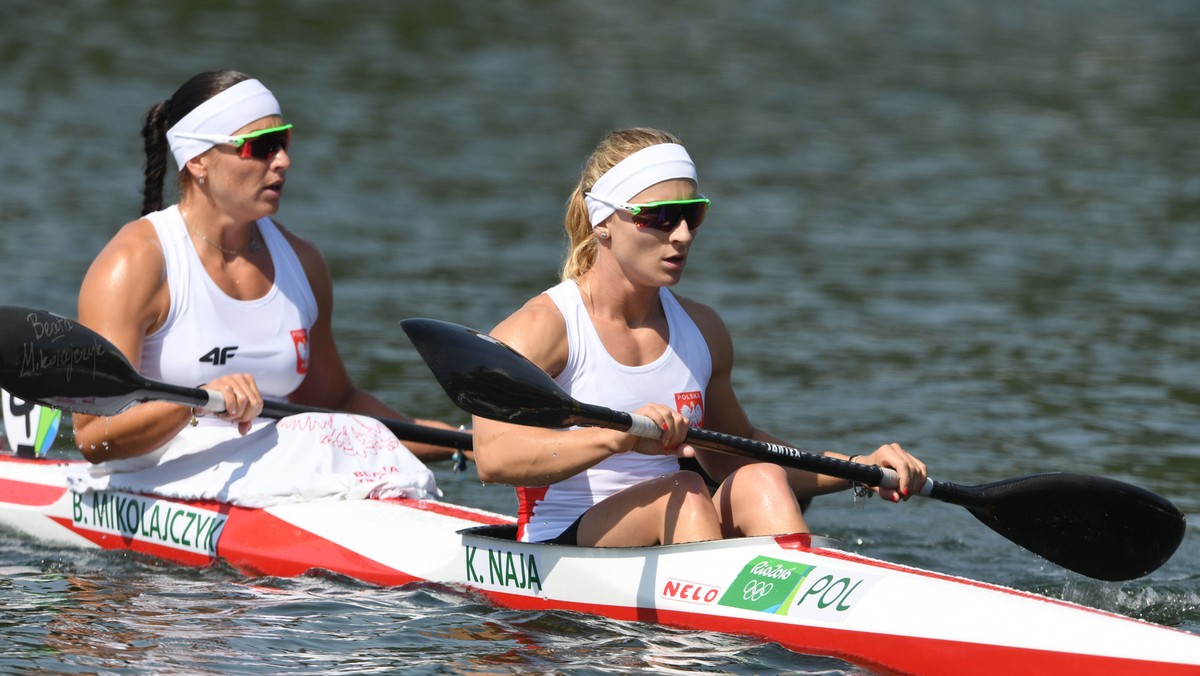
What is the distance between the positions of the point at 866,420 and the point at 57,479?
492 centimetres

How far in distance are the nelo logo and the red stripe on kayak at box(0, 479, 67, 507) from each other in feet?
9.93

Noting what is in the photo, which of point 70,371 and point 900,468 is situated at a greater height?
point 70,371

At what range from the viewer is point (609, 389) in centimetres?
586

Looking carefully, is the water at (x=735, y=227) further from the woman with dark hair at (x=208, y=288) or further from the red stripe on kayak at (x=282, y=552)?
the woman with dark hair at (x=208, y=288)

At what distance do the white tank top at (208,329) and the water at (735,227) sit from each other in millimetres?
850

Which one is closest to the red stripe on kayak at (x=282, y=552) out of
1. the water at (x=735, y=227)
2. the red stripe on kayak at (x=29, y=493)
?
the water at (x=735, y=227)

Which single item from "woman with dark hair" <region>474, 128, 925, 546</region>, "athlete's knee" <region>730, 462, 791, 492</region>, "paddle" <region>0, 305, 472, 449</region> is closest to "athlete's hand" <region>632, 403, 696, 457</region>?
"woman with dark hair" <region>474, 128, 925, 546</region>

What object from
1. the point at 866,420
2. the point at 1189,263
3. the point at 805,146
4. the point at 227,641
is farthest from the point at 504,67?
the point at 227,641

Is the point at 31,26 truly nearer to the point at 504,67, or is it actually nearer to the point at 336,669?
the point at 504,67

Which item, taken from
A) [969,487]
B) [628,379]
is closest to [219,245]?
[628,379]

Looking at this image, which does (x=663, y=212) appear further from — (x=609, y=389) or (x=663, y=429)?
(x=663, y=429)

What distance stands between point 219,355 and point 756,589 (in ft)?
8.17

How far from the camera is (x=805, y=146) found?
20.7 metres

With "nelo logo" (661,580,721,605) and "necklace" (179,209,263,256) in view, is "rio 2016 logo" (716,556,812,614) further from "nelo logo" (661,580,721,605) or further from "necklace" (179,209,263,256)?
"necklace" (179,209,263,256)
